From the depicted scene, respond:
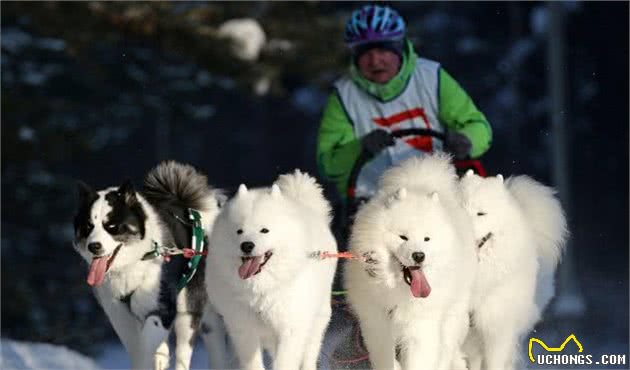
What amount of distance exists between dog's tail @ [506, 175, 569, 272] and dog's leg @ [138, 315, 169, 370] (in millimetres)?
1775

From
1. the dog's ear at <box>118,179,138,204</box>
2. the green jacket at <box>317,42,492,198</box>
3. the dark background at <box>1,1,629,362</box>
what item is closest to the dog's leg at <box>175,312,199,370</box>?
the dog's ear at <box>118,179,138,204</box>

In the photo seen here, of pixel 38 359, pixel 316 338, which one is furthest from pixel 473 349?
pixel 38 359

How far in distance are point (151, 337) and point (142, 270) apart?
0.31 meters

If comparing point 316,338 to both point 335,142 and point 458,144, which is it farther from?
point 335,142

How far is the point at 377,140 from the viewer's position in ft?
19.4

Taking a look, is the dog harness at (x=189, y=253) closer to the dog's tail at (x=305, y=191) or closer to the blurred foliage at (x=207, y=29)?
the dog's tail at (x=305, y=191)

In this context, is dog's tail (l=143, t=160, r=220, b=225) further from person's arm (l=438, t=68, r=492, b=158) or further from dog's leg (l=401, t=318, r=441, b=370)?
dog's leg (l=401, t=318, r=441, b=370)

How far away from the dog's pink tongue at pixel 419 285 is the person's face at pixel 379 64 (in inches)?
78.7

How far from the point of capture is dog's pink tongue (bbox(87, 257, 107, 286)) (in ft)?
16.3

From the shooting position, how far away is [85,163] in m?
12.6

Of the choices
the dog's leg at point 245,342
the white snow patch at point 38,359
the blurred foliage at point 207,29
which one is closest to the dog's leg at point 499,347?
the dog's leg at point 245,342

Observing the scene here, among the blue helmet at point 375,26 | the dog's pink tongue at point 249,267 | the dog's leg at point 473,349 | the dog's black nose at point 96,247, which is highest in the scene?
the blue helmet at point 375,26

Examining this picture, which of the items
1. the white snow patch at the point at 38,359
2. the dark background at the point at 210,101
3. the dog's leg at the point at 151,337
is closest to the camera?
the dog's leg at the point at 151,337

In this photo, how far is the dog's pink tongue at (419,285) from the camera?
14.8ft
